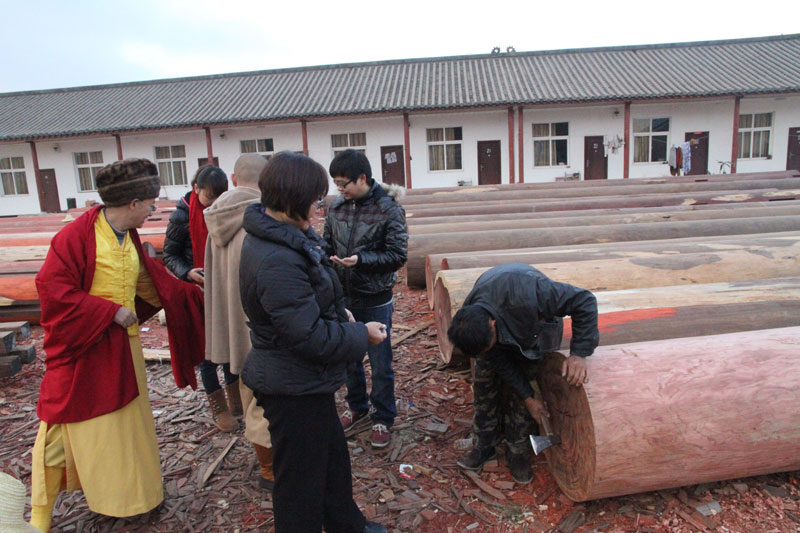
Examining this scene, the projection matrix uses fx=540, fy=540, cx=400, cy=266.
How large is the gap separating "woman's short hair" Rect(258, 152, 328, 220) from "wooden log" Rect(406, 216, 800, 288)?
151 inches

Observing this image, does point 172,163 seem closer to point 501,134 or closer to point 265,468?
point 501,134

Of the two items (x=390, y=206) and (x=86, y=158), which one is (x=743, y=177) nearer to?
(x=390, y=206)

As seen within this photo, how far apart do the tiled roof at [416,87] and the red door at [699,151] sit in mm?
1630

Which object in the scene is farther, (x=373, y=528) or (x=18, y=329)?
(x=18, y=329)

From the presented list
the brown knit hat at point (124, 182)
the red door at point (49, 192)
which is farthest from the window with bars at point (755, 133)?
the red door at point (49, 192)

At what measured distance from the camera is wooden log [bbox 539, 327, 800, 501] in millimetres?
2334

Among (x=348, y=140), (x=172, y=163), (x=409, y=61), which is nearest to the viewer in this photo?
(x=348, y=140)

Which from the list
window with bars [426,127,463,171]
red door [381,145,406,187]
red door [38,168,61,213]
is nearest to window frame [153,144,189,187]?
red door [38,168,61,213]

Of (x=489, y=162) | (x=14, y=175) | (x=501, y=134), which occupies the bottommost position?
(x=489, y=162)

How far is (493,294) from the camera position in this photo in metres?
2.58

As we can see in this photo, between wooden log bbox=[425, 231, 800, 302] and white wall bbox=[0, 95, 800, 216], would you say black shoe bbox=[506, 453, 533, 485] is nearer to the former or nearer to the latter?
wooden log bbox=[425, 231, 800, 302]

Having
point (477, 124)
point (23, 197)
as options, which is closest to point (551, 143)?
point (477, 124)

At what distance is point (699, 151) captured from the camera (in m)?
18.9

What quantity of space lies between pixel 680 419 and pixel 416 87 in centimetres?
1953
